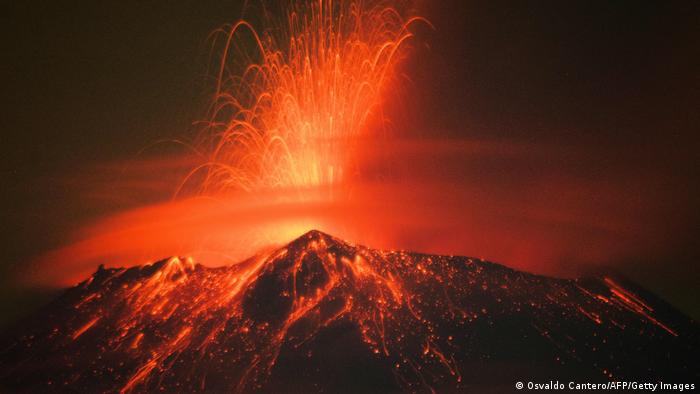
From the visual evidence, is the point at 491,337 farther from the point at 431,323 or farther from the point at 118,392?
the point at 118,392

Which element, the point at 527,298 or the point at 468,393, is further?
the point at 527,298

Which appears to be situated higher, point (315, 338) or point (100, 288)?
point (315, 338)

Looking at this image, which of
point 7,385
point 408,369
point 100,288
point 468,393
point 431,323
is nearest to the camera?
point 468,393

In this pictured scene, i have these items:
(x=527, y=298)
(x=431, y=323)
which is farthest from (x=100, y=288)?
(x=527, y=298)

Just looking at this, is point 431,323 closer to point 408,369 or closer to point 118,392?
point 408,369

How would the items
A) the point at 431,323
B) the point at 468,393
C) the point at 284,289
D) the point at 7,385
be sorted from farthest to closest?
the point at 284,289
the point at 431,323
the point at 7,385
the point at 468,393

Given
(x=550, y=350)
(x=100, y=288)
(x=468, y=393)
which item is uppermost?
(x=468, y=393)
